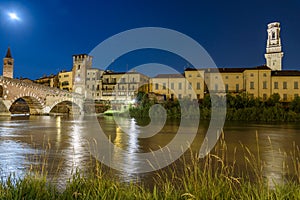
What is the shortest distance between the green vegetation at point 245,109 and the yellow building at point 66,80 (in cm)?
4004

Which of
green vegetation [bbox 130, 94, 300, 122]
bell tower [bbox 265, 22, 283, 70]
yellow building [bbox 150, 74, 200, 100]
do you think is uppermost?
bell tower [bbox 265, 22, 283, 70]

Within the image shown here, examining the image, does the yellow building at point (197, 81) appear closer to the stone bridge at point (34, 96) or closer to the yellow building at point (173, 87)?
the yellow building at point (173, 87)

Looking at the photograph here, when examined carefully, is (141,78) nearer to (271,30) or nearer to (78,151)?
(271,30)

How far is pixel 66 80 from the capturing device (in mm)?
91750

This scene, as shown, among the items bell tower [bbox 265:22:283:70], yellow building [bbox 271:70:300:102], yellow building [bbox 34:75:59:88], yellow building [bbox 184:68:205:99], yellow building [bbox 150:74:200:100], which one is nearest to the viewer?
yellow building [bbox 271:70:300:102]

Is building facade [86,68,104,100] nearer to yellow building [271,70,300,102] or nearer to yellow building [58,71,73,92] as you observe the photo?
yellow building [58,71,73,92]

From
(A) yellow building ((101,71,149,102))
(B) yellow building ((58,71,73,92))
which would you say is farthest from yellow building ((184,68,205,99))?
(B) yellow building ((58,71,73,92))

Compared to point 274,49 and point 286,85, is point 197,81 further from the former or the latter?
point 274,49

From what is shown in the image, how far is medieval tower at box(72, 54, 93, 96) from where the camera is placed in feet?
281

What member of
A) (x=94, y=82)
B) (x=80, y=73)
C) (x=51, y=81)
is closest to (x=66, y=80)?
(x=51, y=81)

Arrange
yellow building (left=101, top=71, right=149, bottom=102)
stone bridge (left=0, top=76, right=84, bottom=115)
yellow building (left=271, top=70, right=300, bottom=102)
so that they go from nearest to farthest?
stone bridge (left=0, top=76, right=84, bottom=115) < yellow building (left=271, top=70, right=300, bottom=102) < yellow building (left=101, top=71, right=149, bottom=102)

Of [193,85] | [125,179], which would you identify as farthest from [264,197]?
[193,85]

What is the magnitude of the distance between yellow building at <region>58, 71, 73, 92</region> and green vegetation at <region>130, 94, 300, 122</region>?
1576 inches

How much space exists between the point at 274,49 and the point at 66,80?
6262 cm
